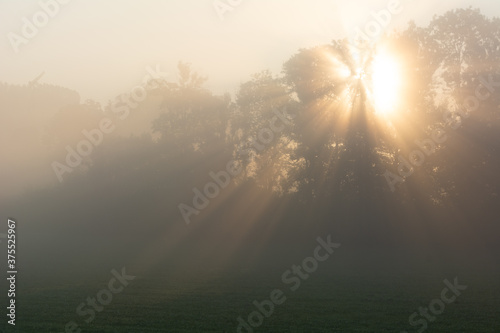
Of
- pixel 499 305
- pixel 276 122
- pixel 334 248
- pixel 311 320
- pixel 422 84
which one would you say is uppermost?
pixel 276 122

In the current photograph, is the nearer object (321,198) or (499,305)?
(499,305)

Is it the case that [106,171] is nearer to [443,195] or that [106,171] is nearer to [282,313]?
[443,195]

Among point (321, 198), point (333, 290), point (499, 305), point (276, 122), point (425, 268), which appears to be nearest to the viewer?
point (499, 305)

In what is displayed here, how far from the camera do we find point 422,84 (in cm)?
6391

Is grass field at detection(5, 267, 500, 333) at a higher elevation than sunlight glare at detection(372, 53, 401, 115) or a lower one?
lower

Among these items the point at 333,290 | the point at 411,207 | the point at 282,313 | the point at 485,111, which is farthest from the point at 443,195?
the point at 282,313

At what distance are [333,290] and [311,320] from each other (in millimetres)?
8763

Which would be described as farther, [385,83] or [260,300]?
[385,83]

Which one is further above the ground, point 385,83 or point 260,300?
point 385,83

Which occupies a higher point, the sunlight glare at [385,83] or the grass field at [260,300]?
the sunlight glare at [385,83]

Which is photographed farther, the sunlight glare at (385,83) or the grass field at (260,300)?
the sunlight glare at (385,83)

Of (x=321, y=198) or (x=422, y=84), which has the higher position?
(x=422, y=84)

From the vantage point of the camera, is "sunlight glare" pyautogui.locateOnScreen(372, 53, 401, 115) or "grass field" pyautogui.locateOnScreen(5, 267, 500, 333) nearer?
"grass field" pyautogui.locateOnScreen(5, 267, 500, 333)

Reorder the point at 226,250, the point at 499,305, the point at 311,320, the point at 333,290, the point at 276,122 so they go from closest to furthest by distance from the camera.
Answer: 1. the point at 311,320
2. the point at 499,305
3. the point at 333,290
4. the point at 226,250
5. the point at 276,122
